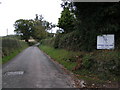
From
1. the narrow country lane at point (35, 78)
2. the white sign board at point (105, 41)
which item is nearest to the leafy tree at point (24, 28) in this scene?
the narrow country lane at point (35, 78)

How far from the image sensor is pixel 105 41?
1096 centimetres

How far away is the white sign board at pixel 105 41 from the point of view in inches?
424

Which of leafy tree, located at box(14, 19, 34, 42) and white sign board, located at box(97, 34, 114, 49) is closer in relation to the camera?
white sign board, located at box(97, 34, 114, 49)

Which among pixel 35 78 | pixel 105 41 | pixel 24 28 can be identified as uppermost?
pixel 24 28

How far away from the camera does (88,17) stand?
11.5 metres

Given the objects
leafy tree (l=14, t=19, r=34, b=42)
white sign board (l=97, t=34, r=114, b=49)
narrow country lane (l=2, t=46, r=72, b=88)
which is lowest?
narrow country lane (l=2, t=46, r=72, b=88)

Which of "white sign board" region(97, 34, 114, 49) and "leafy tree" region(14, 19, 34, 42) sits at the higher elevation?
"leafy tree" region(14, 19, 34, 42)

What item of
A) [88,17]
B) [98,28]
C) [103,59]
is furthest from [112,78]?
[88,17]

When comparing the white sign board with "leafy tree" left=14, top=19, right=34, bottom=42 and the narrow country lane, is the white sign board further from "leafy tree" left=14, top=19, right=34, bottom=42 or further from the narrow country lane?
"leafy tree" left=14, top=19, right=34, bottom=42

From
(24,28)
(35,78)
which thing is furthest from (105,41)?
(24,28)

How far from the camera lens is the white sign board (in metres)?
10.8

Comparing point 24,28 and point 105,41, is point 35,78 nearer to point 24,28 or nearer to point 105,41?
point 105,41

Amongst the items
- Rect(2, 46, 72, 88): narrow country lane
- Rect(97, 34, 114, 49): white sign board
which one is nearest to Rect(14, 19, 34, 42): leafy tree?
Rect(2, 46, 72, 88): narrow country lane

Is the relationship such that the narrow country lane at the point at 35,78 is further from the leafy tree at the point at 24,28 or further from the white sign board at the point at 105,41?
the leafy tree at the point at 24,28
